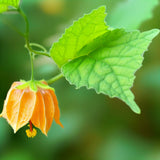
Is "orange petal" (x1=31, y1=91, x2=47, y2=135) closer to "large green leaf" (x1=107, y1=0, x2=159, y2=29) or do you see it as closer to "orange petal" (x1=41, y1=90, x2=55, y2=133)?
"orange petal" (x1=41, y1=90, x2=55, y2=133)

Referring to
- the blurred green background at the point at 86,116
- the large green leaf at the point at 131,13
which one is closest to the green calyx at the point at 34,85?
the large green leaf at the point at 131,13

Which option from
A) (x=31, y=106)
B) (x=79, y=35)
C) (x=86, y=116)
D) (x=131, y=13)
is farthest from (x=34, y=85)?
(x=86, y=116)

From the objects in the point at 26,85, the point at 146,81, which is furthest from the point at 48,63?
the point at 26,85

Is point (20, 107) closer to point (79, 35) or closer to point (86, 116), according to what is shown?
point (79, 35)

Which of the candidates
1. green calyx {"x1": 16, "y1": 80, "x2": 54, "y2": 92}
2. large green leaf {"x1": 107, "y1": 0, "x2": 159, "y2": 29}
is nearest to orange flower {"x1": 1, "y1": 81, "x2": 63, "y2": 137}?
green calyx {"x1": 16, "y1": 80, "x2": 54, "y2": 92}

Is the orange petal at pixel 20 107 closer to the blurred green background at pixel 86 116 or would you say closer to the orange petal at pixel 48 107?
the orange petal at pixel 48 107

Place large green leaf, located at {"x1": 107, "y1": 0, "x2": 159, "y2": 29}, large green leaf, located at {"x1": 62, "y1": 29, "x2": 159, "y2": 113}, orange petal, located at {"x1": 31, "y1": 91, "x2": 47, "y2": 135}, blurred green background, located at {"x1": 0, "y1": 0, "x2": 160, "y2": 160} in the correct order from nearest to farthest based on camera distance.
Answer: large green leaf, located at {"x1": 62, "y1": 29, "x2": 159, "y2": 113} → orange petal, located at {"x1": 31, "y1": 91, "x2": 47, "y2": 135} → large green leaf, located at {"x1": 107, "y1": 0, "x2": 159, "y2": 29} → blurred green background, located at {"x1": 0, "y1": 0, "x2": 160, "y2": 160}
